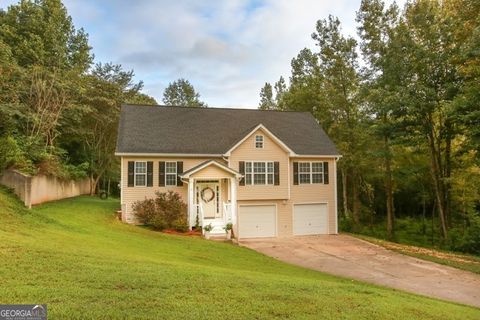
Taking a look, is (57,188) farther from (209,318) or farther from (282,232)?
(209,318)

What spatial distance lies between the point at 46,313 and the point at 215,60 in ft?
83.4

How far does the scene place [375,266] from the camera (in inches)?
504

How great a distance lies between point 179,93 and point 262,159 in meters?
40.0

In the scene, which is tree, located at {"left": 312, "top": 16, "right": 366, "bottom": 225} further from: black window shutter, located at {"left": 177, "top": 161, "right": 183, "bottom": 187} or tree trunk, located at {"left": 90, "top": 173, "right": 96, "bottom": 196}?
tree trunk, located at {"left": 90, "top": 173, "right": 96, "bottom": 196}

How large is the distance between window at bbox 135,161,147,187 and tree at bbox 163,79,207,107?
3885cm

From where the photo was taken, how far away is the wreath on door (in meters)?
19.5

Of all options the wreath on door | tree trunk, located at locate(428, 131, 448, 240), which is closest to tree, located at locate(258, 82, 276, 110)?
tree trunk, located at locate(428, 131, 448, 240)

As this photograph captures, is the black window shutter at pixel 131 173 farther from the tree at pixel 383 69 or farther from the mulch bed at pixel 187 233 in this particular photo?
the tree at pixel 383 69

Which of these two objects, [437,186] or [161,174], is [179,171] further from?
[437,186]

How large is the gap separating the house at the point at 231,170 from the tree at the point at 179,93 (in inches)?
1361

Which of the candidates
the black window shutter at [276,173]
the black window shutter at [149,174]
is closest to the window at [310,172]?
the black window shutter at [276,173]

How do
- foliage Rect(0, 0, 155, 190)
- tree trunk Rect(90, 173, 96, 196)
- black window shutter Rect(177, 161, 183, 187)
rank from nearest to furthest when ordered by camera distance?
A: 1. foliage Rect(0, 0, 155, 190)
2. black window shutter Rect(177, 161, 183, 187)
3. tree trunk Rect(90, 173, 96, 196)

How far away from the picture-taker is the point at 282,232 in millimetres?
20453

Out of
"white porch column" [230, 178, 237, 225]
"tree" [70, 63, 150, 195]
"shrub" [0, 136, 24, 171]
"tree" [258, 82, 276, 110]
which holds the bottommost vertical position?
"white porch column" [230, 178, 237, 225]
